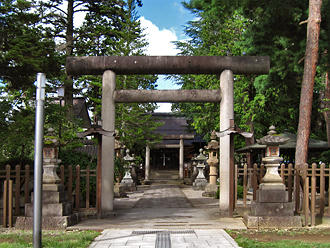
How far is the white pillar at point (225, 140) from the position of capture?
997cm

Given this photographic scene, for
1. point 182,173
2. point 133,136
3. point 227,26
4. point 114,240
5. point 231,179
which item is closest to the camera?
point 114,240

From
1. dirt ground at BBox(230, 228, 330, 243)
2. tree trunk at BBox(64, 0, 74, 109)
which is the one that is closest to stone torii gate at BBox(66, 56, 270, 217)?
dirt ground at BBox(230, 228, 330, 243)

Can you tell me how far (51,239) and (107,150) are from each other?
12.0 ft

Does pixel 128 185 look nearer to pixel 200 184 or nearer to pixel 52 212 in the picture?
pixel 200 184

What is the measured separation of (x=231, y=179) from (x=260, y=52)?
266 inches

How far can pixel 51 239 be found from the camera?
6770 millimetres

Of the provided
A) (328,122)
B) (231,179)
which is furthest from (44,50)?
(328,122)

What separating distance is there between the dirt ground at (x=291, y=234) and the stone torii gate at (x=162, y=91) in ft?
7.16

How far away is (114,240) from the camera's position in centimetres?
676

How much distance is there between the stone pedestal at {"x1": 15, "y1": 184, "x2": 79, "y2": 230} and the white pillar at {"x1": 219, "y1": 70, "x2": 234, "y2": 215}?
4175 mm

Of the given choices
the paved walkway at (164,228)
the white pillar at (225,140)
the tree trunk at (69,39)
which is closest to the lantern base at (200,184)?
the tree trunk at (69,39)

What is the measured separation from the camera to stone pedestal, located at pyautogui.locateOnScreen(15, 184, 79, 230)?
319 inches

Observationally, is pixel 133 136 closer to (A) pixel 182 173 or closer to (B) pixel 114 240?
(A) pixel 182 173

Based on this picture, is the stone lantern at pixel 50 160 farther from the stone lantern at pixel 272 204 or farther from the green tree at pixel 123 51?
the green tree at pixel 123 51
